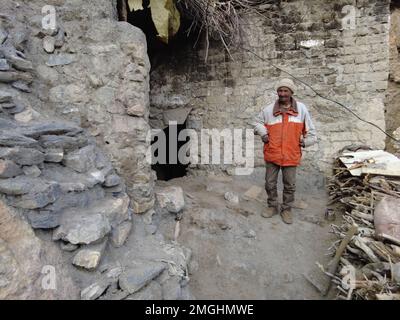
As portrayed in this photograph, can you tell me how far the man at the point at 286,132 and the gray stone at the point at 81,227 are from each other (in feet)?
6.26

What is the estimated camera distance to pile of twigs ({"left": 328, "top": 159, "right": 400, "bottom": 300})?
2.02 m

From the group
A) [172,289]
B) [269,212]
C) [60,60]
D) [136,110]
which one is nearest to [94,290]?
[172,289]

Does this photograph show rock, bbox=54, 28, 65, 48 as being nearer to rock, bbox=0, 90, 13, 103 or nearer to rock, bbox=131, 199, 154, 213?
rock, bbox=0, 90, 13, 103

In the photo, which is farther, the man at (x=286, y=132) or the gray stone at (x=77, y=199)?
the man at (x=286, y=132)

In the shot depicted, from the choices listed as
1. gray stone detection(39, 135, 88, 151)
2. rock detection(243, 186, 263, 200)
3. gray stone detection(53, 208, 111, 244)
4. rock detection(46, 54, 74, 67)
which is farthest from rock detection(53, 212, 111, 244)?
rock detection(243, 186, 263, 200)

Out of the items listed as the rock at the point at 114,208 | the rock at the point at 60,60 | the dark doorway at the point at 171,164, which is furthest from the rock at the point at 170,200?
the dark doorway at the point at 171,164

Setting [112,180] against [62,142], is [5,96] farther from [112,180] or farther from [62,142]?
[112,180]

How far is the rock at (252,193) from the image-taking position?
3.86m

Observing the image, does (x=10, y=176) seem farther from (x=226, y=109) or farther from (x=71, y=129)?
(x=226, y=109)

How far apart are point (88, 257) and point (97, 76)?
4.92 ft

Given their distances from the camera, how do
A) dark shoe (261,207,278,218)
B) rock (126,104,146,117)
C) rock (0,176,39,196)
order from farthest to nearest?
1. dark shoe (261,207,278,218)
2. rock (126,104,146,117)
3. rock (0,176,39,196)

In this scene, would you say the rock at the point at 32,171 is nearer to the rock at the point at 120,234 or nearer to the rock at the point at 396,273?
the rock at the point at 120,234

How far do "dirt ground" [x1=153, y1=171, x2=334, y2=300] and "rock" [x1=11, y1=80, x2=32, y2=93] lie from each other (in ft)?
5.06
